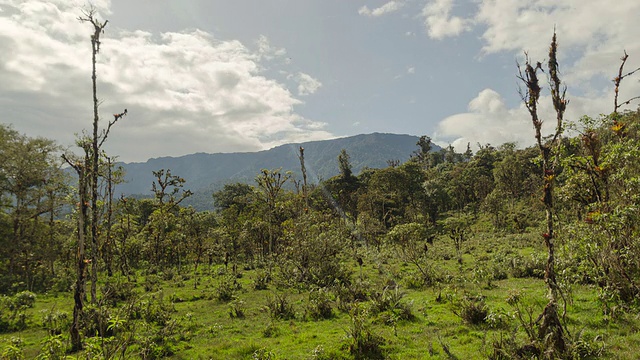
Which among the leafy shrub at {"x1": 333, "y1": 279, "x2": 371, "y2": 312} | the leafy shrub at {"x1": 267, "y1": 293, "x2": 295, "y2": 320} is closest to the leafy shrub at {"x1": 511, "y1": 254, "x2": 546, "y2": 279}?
the leafy shrub at {"x1": 333, "y1": 279, "x2": 371, "y2": 312}

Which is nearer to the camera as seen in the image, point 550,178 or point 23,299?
point 550,178

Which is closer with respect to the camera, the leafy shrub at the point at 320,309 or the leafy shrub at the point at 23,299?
the leafy shrub at the point at 320,309

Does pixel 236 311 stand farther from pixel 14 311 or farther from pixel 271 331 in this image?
pixel 14 311

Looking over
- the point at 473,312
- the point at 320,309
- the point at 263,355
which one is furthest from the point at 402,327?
the point at 263,355

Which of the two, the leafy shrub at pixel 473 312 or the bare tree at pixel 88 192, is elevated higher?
the bare tree at pixel 88 192

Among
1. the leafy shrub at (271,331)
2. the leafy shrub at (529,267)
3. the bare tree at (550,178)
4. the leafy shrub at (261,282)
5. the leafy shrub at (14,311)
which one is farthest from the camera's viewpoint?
the leafy shrub at (261,282)

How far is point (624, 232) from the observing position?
35.6 feet

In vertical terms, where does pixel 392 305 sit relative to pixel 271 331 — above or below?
above

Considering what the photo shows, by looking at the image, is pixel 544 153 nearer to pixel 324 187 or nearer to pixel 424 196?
pixel 424 196

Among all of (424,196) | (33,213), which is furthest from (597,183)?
(424,196)

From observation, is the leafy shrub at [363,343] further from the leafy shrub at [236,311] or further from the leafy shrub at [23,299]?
the leafy shrub at [23,299]

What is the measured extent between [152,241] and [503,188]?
183 feet

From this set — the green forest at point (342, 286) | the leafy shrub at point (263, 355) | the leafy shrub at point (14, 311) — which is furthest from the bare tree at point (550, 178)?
the leafy shrub at point (14, 311)

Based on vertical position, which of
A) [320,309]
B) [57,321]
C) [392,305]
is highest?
[392,305]
